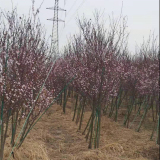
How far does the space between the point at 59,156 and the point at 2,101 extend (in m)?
3.40

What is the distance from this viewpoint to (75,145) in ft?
31.9

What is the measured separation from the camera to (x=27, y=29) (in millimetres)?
7172

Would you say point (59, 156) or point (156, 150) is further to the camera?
point (156, 150)

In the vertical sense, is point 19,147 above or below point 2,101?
below

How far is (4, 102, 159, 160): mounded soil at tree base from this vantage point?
7422 mm

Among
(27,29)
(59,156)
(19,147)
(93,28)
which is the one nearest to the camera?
(27,29)

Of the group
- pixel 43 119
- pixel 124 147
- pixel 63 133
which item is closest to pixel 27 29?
pixel 124 147

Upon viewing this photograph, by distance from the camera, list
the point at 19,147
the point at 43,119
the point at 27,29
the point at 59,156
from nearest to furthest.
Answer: the point at 27,29
the point at 19,147
the point at 59,156
the point at 43,119

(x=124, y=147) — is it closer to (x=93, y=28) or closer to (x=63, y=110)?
(x=93, y=28)

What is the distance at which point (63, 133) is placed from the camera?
11.9m

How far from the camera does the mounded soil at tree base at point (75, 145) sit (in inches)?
292

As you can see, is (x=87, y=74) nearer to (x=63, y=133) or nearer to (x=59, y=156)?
(x=59, y=156)

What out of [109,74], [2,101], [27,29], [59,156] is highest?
[27,29]

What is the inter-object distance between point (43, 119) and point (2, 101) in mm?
8780
